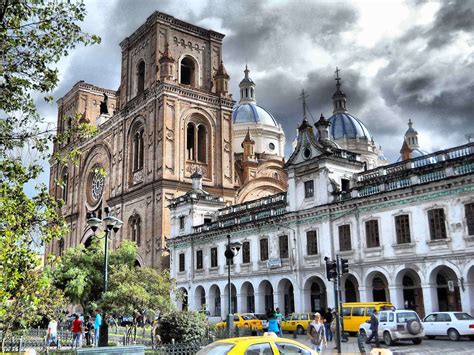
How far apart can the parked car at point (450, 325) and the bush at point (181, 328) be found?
→ 9.98 meters

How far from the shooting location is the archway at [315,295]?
32.4 m

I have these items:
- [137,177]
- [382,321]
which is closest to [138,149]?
[137,177]

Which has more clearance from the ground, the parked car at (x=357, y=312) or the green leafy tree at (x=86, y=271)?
the green leafy tree at (x=86, y=271)

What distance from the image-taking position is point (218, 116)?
5444 cm

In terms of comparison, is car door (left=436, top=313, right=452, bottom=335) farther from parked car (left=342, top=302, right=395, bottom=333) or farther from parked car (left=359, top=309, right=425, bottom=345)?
parked car (left=342, top=302, right=395, bottom=333)

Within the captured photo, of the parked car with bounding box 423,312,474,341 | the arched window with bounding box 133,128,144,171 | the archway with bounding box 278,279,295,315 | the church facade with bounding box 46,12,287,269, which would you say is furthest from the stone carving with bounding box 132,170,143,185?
the parked car with bounding box 423,312,474,341

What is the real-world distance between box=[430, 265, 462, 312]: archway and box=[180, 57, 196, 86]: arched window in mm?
34125

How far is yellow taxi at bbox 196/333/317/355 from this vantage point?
10898 millimetres

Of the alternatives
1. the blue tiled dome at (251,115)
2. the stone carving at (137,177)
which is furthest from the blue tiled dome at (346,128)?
the stone carving at (137,177)

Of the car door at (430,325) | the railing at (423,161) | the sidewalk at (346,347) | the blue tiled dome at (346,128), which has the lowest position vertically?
the sidewalk at (346,347)

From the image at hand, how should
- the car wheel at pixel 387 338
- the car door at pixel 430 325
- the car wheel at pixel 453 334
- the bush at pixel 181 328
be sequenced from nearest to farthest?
the bush at pixel 181 328 < the car wheel at pixel 387 338 < the car wheel at pixel 453 334 < the car door at pixel 430 325

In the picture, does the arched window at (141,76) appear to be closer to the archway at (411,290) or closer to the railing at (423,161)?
the railing at (423,161)

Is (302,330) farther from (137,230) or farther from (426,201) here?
(137,230)

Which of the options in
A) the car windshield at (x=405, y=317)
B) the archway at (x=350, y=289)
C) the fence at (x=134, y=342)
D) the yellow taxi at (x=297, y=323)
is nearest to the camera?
the fence at (x=134, y=342)
